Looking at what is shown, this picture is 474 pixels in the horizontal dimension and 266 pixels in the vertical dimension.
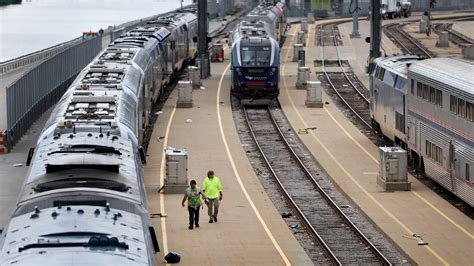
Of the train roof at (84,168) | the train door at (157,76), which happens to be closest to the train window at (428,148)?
the train roof at (84,168)

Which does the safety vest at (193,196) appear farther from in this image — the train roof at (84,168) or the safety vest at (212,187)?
the train roof at (84,168)

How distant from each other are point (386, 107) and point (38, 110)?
1448 centimetres

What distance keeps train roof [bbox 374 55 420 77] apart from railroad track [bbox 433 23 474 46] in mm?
45310

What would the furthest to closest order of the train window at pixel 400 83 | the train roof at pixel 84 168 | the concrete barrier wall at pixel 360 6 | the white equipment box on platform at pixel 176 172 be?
the concrete barrier wall at pixel 360 6
the train window at pixel 400 83
the white equipment box on platform at pixel 176 172
the train roof at pixel 84 168

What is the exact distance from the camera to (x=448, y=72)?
31281 millimetres

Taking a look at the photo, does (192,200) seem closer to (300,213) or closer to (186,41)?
(300,213)

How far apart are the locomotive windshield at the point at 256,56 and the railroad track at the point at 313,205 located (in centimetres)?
555

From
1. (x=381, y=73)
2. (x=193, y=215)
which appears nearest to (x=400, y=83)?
(x=381, y=73)

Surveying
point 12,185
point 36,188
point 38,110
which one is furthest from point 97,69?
point 36,188

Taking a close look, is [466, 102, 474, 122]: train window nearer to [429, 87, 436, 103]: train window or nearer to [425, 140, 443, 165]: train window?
[425, 140, 443, 165]: train window

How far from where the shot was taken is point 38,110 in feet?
155

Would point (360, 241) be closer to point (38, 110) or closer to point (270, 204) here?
point (270, 204)

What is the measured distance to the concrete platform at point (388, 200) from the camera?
85.0 ft

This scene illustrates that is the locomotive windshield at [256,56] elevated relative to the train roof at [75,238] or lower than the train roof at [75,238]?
elevated
